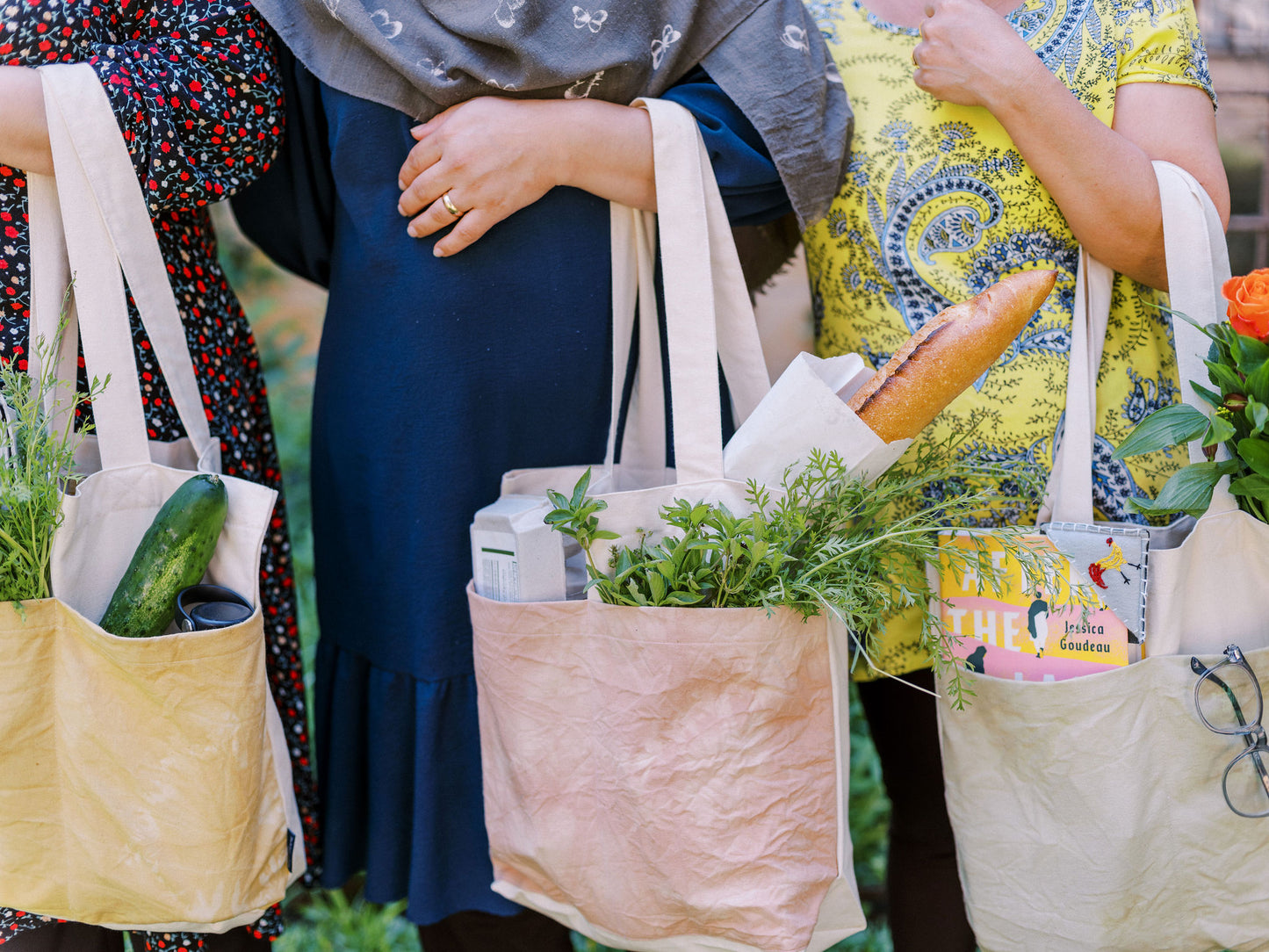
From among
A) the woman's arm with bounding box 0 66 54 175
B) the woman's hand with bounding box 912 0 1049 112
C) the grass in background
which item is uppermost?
the woman's hand with bounding box 912 0 1049 112

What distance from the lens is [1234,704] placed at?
1.02 m

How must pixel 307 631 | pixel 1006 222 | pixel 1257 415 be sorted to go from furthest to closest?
pixel 307 631 < pixel 1006 222 < pixel 1257 415

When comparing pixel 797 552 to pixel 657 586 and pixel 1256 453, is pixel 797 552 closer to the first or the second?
pixel 657 586

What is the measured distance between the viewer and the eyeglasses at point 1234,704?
1.01 metres

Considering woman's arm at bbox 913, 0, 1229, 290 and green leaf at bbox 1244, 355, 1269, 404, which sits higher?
woman's arm at bbox 913, 0, 1229, 290

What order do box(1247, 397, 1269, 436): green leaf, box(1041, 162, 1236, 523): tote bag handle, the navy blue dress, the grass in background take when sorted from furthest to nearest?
the grass in background, the navy blue dress, box(1041, 162, 1236, 523): tote bag handle, box(1247, 397, 1269, 436): green leaf

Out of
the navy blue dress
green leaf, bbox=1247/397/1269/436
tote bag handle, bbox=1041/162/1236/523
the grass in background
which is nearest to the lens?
green leaf, bbox=1247/397/1269/436

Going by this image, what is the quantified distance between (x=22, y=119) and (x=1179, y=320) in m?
1.19

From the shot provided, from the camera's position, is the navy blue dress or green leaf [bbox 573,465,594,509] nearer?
green leaf [bbox 573,465,594,509]

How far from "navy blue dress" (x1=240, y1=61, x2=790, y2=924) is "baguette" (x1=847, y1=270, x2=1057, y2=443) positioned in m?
0.30

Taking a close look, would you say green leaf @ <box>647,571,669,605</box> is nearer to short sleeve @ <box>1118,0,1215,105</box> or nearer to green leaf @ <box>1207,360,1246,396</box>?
green leaf @ <box>1207,360,1246,396</box>

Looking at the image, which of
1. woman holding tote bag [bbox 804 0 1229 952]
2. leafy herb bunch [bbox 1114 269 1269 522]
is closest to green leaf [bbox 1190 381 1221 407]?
leafy herb bunch [bbox 1114 269 1269 522]

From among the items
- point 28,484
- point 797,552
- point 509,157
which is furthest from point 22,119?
point 797,552

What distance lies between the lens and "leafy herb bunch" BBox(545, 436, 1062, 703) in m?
0.98
